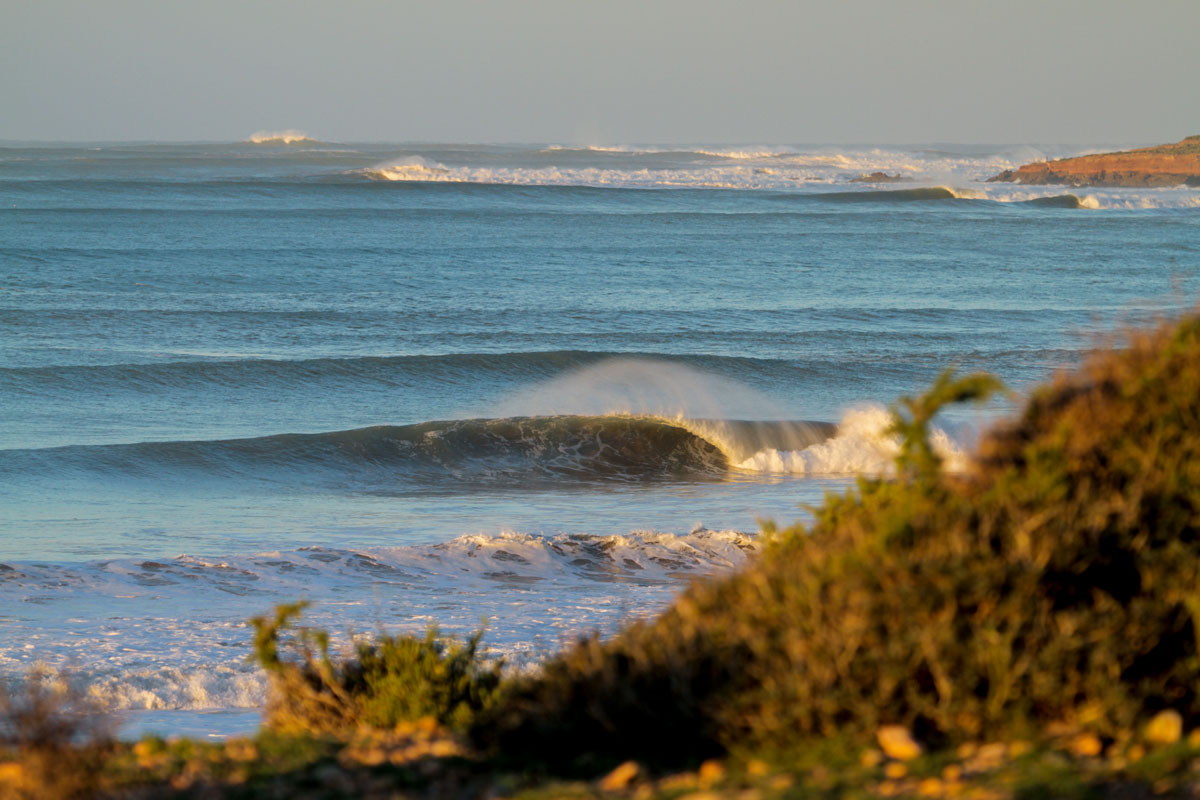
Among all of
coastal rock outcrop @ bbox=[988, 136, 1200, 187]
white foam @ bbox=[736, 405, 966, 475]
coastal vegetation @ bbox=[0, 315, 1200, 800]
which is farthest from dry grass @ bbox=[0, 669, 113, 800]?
coastal rock outcrop @ bbox=[988, 136, 1200, 187]

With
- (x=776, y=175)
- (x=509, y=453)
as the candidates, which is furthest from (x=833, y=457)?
(x=776, y=175)

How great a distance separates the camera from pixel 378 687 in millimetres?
4320

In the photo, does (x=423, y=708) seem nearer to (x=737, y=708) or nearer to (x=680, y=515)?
(x=737, y=708)

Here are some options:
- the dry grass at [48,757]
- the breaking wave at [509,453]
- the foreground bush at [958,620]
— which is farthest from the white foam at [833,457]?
the dry grass at [48,757]

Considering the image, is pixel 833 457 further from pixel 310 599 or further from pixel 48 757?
pixel 48 757

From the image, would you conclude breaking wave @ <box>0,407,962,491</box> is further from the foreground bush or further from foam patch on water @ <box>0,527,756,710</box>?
the foreground bush

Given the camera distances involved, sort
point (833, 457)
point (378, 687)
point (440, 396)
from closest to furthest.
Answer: point (378, 687) < point (833, 457) < point (440, 396)

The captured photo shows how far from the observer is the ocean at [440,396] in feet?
30.2

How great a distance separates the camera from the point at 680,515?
12961mm

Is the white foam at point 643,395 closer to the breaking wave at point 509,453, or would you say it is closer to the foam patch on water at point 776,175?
the breaking wave at point 509,453

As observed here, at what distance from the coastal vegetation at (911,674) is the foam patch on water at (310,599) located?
11.2ft

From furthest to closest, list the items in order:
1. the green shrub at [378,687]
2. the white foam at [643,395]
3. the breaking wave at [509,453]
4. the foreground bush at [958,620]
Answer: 1. the white foam at [643,395]
2. the breaking wave at [509,453]
3. the green shrub at [378,687]
4. the foreground bush at [958,620]

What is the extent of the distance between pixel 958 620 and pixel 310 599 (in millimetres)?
6793

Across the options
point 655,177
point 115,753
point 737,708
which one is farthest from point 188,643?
point 655,177
